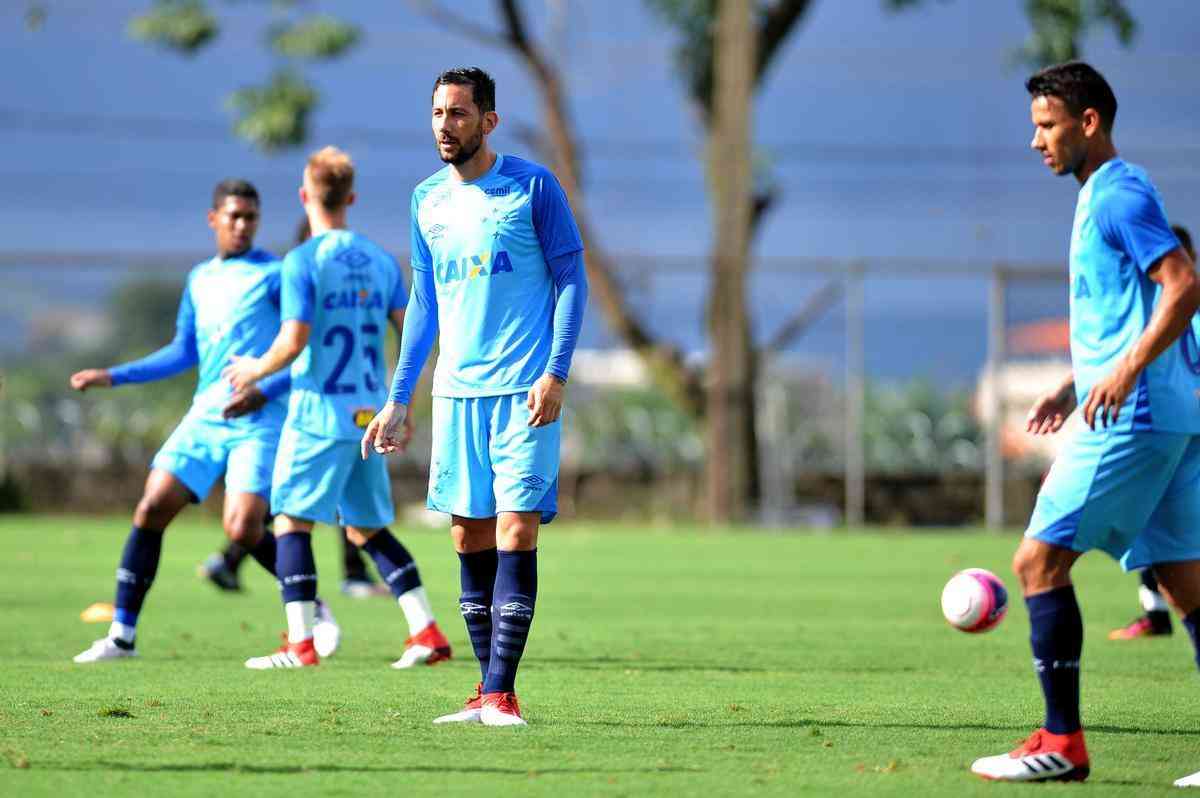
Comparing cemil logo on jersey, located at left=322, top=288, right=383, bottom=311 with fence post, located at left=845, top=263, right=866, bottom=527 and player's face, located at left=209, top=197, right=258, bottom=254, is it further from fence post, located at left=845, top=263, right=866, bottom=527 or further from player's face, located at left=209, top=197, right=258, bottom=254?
fence post, located at left=845, top=263, right=866, bottom=527

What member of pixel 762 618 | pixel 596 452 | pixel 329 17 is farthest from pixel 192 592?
pixel 329 17

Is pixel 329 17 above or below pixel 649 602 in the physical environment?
above

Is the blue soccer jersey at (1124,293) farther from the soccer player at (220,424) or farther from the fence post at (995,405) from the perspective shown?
the fence post at (995,405)

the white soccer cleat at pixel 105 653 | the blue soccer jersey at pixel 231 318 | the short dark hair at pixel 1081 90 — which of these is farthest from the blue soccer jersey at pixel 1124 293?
the white soccer cleat at pixel 105 653

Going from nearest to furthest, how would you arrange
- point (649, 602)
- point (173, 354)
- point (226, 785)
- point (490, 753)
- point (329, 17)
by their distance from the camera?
point (226, 785)
point (490, 753)
point (173, 354)
point (649, 602)
point (329, 17)

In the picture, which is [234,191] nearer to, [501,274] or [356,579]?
[501,274]

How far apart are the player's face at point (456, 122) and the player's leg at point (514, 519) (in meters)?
0.88

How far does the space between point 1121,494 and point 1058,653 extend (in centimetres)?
50

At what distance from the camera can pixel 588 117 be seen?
62.7 metres

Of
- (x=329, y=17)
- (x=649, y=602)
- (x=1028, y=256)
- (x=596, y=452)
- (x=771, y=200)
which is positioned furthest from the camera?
(x=1028, y=256)

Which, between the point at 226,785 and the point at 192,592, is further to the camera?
the point at 192,592

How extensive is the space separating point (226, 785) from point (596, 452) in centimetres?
1764

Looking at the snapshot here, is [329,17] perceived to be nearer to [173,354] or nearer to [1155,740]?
[173,354]

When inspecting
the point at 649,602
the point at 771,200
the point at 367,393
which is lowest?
the point at 649,602
